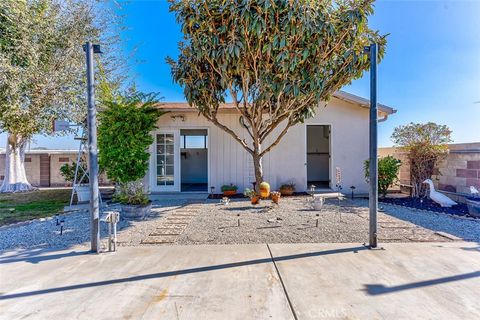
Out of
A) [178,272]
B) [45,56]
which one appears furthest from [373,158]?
[45,56]

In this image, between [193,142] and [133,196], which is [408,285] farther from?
[193,142]

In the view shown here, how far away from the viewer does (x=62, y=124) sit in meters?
3.77

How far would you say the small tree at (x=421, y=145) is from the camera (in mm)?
7426

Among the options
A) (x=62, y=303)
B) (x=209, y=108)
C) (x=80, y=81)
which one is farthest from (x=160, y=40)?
(x=62, y=303)

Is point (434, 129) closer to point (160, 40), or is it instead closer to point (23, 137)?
point (160, 40)

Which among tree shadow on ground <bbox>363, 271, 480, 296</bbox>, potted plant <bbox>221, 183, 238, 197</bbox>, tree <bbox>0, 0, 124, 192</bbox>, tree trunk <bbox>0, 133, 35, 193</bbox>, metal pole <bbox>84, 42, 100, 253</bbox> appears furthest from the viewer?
tree trunk <bbox>0, 133, 35, 193</bbox>

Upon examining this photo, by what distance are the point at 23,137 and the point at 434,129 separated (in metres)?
14.4

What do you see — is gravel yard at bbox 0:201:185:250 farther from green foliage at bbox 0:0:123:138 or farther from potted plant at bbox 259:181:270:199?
green foliage at bbox 0:0:123:138

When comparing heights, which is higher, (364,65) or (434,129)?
(364,65)

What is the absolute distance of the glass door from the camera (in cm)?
878

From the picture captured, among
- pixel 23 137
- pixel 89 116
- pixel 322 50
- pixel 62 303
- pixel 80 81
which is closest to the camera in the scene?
pixel 62 303

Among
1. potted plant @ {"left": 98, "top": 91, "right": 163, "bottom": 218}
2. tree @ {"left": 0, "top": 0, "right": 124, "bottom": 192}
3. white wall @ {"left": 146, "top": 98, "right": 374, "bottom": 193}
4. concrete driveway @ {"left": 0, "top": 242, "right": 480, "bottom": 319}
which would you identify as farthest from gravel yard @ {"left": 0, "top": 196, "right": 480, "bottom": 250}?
tree @ {"left": 0, "top": 0, "right": 124, "bottom": 192}

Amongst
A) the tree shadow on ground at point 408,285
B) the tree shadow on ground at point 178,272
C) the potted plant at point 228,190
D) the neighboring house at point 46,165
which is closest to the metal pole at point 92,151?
the tree shadow on ground at point 178,272

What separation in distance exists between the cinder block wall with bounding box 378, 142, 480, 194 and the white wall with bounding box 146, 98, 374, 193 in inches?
82.7
